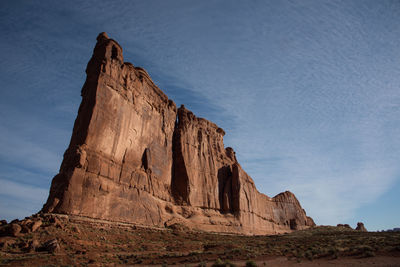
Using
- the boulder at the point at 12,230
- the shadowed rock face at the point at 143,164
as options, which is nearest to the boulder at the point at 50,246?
the boulder at the point at 12,230

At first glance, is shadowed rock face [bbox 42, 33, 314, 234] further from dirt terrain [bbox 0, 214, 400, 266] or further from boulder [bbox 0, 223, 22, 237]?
boulder [bbox 0, 223, 22, 237]

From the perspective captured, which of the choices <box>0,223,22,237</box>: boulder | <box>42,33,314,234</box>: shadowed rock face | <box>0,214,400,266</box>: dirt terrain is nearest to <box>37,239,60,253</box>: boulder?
<box>0,214,400,266</box>: dirt terrain

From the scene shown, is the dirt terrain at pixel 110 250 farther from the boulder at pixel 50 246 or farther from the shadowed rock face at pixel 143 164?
the shadowed rock face at pixel 143 164

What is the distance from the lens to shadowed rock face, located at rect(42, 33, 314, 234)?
2805 centimetres

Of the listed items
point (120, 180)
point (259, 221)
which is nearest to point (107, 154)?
point (120, 180)

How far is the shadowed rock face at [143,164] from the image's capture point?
28.0 meters

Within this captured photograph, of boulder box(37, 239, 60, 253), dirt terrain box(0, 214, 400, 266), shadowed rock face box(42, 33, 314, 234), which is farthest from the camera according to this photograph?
Result: shadowed rock face box(42, 33, 314, 234)

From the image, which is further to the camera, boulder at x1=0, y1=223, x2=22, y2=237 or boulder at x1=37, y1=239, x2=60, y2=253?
boulder at x1=0, y1=223, x2=22, y2=237

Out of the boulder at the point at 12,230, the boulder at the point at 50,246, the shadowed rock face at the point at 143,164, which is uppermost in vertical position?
the shadowed rock face at the point at 143,164

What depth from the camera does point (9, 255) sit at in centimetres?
1797

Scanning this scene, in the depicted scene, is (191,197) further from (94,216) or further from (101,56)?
(101,56)

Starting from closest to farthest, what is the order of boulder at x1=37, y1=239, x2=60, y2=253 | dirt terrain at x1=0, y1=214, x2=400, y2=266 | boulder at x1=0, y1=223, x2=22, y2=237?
dirt terrain at x1=0, y1=214, x2=400, y2=266
boulder at x1=37, y1=239, x2=60, y2=253
boulder at x1=0, y1=223, x2=22, y2=237

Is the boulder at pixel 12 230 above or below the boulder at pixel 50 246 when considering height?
above

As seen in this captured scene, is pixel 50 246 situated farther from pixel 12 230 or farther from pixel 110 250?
pixel 110 250
